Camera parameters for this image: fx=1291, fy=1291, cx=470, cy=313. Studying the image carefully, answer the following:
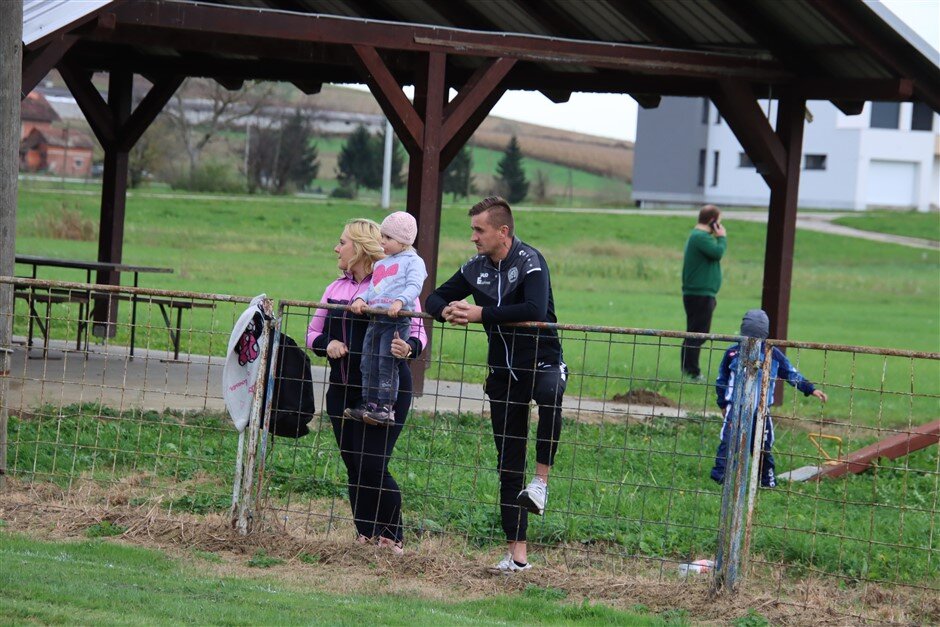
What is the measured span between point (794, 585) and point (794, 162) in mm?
7647

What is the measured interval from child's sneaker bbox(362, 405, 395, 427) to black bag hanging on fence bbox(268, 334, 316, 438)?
1.22ft

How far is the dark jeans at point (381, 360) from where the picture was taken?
22.1 ft

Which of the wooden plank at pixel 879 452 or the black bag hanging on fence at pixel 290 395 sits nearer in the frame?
the black bag hanging on fence at pixel 290 395

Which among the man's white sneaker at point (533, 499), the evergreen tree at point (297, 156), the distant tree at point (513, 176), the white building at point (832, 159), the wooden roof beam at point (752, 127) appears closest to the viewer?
the man's white sneaker at point (533, 499)

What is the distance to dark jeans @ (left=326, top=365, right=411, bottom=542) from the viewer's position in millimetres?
6844

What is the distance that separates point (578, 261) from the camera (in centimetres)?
3791

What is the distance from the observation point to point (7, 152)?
299 inches

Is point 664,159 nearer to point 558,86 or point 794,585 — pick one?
point 558,86

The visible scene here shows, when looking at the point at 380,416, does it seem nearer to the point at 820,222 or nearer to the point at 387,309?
the point at 387,309

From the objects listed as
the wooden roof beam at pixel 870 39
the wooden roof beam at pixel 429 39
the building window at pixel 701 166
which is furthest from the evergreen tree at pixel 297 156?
the wooden roof beam at pixel 870 39

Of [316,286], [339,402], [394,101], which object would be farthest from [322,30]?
[316,286]

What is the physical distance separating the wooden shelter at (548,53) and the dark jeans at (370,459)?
4.42m

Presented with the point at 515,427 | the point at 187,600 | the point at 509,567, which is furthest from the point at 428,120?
the point at 187,600

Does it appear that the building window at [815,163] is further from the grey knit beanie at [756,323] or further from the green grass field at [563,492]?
the grey knit beanie at [756,323]
